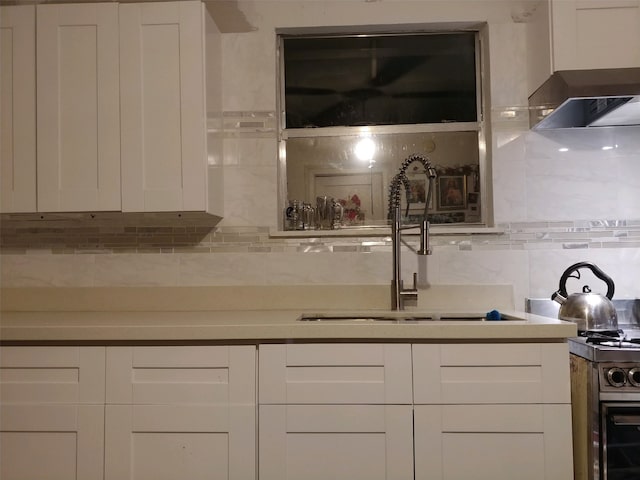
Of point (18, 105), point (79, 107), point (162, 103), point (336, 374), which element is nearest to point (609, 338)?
point (336, 374)

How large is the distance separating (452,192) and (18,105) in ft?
6.08

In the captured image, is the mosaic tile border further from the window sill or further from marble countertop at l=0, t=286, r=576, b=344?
marble countertop at l=0, t=286, r=576, b=344

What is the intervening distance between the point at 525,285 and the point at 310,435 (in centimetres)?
118

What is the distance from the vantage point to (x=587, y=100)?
1936 mm

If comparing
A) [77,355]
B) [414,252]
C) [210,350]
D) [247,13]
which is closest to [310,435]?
[210,350]

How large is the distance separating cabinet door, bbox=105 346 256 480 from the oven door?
1095mm

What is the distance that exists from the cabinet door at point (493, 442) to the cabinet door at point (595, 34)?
1282mm

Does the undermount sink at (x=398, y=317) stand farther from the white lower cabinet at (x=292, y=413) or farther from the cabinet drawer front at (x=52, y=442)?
the cabinet drawer front at (x=52, y=442)

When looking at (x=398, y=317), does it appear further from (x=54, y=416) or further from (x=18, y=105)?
(x=18, y=105)

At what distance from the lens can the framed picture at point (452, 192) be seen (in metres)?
2.32

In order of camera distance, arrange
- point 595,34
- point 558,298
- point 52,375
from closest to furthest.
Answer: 1. point 52,375
2. point 595,34
3. point 558,298

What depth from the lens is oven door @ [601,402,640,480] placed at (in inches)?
61.3

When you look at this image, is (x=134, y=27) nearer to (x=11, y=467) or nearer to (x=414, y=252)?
(x=414, y=252)

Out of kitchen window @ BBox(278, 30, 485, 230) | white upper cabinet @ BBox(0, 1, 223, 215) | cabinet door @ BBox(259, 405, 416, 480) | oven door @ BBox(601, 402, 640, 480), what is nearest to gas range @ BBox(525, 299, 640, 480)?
oven door @ BBox(601, 402, 640, 480)
